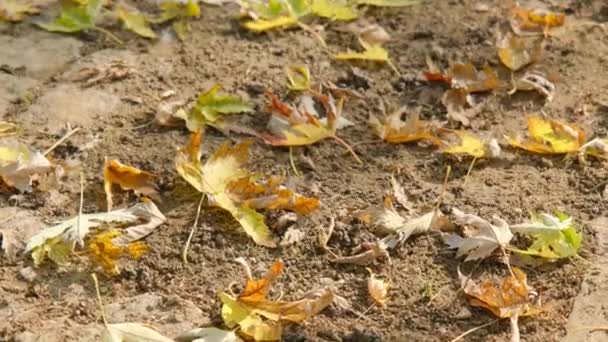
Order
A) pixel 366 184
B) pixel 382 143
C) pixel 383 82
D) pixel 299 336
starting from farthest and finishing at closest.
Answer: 1. pixel 383 82
2. pixel 382 143
3. pixel 366 184
4. pixel 299 336

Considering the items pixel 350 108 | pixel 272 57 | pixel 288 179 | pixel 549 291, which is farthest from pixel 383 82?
A: pixel 549 291

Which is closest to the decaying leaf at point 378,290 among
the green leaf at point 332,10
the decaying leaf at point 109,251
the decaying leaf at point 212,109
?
the decaying leaf at point 109,251

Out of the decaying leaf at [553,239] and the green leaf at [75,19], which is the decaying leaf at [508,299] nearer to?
the decaying leaf at [553,239]

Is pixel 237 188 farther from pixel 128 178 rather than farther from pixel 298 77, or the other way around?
pixel 298 77

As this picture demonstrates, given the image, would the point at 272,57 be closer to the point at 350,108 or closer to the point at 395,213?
the point at 350,108

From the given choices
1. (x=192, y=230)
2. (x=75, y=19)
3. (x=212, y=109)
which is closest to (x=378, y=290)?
(x=192, y=230)

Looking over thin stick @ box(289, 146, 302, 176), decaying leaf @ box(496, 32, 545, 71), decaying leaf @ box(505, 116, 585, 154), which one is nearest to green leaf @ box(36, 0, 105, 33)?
thin stick @ box(289, 146, 302, 176)
